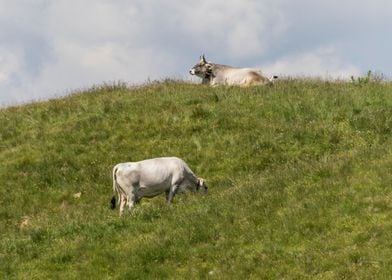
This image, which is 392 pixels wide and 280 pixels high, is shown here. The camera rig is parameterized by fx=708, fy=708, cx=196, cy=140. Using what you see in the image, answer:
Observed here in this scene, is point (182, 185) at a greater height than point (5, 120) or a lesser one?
lesser

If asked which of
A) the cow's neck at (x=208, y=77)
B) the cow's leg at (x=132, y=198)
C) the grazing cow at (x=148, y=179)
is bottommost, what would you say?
the cow's leg at (x=132, y=198)

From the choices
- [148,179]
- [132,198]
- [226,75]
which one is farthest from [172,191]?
[226,75]

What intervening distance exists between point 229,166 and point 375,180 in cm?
836

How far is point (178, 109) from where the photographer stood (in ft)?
95.5

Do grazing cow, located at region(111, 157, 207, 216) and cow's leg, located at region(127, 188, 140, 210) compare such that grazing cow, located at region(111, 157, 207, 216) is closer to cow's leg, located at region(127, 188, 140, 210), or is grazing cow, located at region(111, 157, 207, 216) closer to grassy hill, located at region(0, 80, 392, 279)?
cow's leg, located at region(127, 188, 140, 210)

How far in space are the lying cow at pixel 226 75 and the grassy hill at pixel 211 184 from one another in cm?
290

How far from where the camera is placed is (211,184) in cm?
2292

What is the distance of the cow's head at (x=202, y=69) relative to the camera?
37253 millimetres

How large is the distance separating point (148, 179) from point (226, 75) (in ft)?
54.8

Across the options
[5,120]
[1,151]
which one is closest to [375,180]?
[1,151]

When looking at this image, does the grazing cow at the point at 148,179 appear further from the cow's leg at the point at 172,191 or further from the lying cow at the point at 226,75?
the lying cow at the point at 226,75

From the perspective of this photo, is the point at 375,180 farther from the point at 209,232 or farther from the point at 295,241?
the point at 209,232

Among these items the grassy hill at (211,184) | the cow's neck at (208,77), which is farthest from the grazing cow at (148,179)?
the cow's neck at (208,77)

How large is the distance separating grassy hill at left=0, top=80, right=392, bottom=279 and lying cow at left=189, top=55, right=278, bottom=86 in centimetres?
290
